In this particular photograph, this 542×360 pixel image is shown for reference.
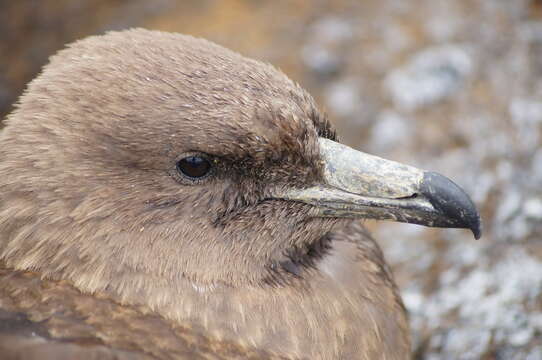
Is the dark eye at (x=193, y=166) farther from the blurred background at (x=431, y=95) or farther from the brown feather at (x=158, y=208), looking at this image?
the blurred background at (x=431, y=95)

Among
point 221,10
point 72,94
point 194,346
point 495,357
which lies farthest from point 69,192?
point 221,10

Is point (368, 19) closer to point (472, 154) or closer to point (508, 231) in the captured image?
point (472, 154)

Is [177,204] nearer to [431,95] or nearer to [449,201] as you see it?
[449,201]

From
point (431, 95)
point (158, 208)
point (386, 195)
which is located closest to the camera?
point (158, 208)

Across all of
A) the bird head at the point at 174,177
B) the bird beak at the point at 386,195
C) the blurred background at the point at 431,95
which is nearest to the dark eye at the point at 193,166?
the bird head at the point at 174,177

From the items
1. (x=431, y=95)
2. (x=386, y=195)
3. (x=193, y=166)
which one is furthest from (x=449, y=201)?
(x=431, y=95)

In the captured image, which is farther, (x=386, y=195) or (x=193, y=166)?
(x=386, y=195)

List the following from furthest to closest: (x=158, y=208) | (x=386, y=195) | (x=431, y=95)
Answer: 1. (x=431, y=95)
2. (x=386, y=195)
3. (x=158, y=208)
